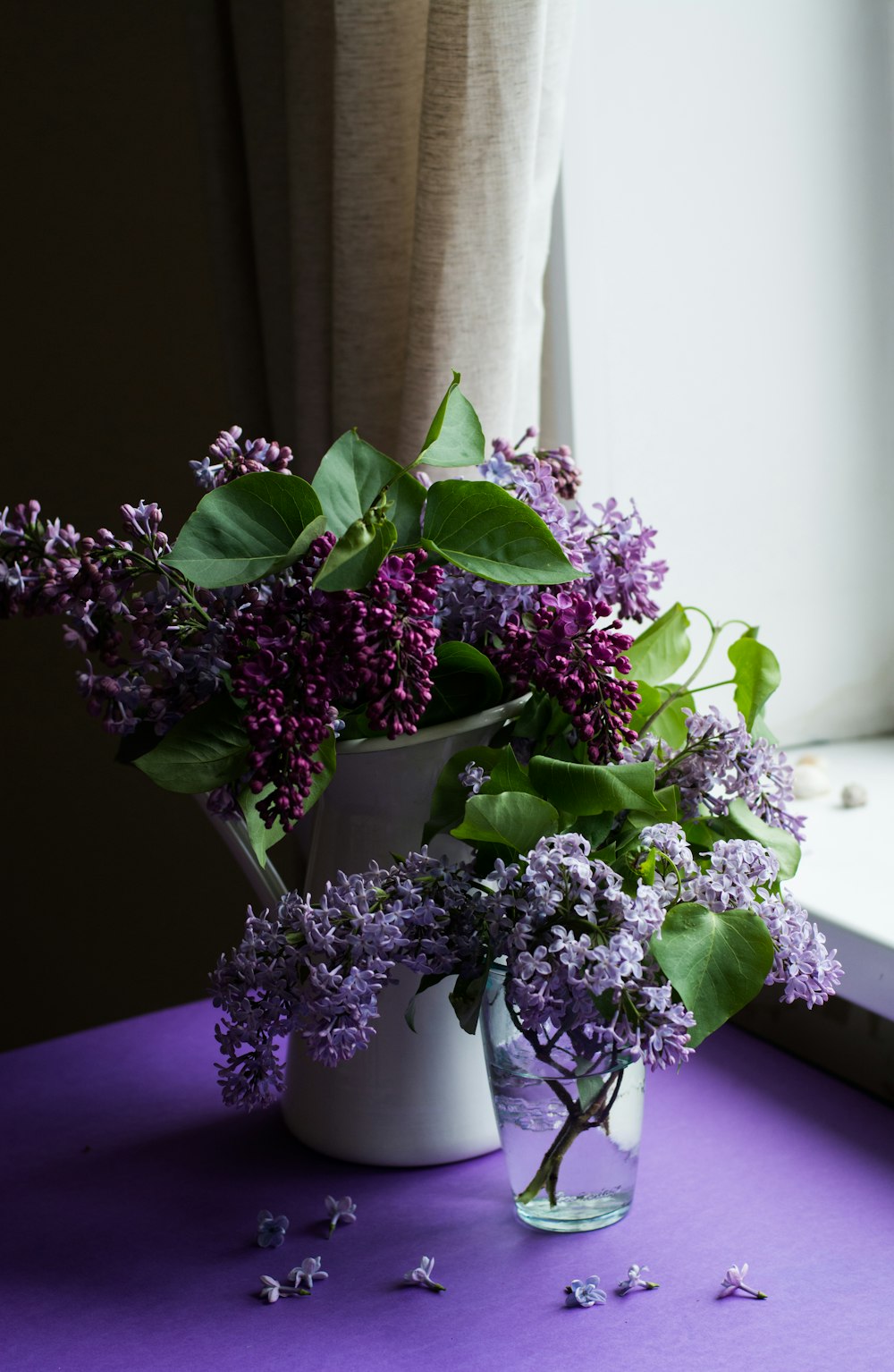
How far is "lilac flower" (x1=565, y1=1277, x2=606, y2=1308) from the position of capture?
0.62 m

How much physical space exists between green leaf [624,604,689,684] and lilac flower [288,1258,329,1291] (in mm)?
363

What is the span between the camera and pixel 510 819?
0.58m

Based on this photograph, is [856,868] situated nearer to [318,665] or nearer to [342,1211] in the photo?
[342,1211]

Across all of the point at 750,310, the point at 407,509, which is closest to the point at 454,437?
the point at 407,509

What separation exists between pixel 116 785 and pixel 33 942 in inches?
12.0

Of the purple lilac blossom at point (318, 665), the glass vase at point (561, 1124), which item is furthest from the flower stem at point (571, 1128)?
the purple lilac blossom at point (318, 665)

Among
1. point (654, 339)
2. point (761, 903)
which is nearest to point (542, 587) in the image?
point (761, 903)

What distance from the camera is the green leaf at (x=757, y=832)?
665mm

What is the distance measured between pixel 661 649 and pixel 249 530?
0.89 ft

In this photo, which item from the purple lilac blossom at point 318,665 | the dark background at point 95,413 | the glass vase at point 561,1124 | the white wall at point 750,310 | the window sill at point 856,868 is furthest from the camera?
the dark background at point 95,413

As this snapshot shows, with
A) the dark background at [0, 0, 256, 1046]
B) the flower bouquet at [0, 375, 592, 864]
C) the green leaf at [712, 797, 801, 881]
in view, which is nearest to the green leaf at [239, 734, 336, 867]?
the flower bouquet at [0, 375, 592, 864]

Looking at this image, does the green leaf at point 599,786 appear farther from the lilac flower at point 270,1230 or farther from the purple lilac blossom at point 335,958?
the lilac flower at point 270,1230

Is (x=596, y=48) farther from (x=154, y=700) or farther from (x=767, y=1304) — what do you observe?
(x=767, y=1304)

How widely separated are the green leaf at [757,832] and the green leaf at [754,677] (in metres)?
0.05
